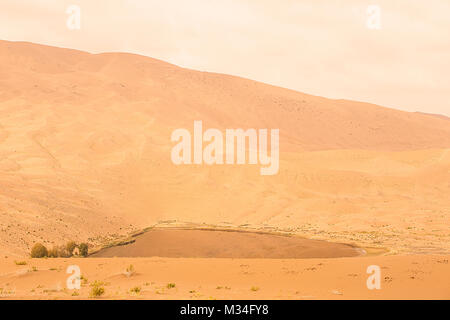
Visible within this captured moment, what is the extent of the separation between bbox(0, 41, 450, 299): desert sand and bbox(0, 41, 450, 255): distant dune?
0.19m

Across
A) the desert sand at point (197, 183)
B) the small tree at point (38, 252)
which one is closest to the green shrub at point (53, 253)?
the small tree at point (38, 252)

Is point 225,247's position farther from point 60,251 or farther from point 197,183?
point 197,183

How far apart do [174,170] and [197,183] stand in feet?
13.4

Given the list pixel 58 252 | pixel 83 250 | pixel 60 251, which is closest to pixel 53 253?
pixel 58 252

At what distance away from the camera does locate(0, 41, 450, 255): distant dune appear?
3148 centimetres

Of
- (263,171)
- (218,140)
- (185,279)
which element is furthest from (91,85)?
(185,279)

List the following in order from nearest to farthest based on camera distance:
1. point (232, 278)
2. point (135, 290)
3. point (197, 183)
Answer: point (135, 290) < point (232, 278) < point (197, 183)

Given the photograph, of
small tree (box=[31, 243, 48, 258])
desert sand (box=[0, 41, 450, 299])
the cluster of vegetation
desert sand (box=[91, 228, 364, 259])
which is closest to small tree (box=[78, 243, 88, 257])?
the cluster of vegetation

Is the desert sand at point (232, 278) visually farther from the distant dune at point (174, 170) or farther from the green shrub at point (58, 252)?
the distant dune at point (174, 170)

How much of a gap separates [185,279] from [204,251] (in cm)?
1006

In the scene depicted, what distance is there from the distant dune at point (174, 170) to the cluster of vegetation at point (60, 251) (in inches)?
60.3

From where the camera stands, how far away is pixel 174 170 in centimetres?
4947

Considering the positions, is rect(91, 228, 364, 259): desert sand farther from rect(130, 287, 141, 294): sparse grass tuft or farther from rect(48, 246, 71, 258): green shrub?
rect(130, 287, 141, 294): sparse grass tuft
